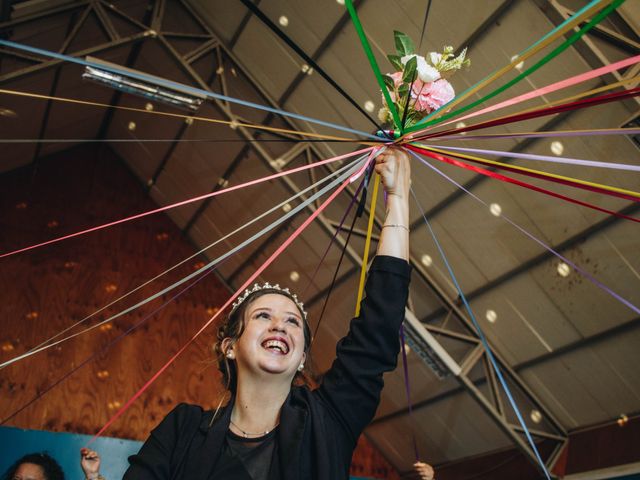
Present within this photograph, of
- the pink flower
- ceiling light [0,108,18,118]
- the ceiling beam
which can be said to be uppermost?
ceiling light [0,108,18,118]

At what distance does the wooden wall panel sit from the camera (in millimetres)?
6758

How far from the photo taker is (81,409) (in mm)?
6762

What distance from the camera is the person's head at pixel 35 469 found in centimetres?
485

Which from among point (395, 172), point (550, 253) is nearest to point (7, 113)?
point (550, 253)

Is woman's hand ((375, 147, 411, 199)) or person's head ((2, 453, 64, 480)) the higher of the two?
person's head ((2, 453, 64, 480))

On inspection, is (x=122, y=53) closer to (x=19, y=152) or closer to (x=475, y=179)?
(x=19, y=152)

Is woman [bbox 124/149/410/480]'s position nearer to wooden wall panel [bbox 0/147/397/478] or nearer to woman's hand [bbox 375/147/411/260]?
woman's hand [bbox 375/147/411/260]

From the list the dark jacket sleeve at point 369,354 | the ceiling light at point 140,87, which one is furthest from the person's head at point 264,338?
the ceiling light at point 140,87

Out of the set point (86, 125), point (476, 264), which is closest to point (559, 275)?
point (476, 264)

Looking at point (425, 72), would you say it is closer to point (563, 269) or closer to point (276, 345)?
point (276, 345)

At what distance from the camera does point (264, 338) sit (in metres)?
1.60

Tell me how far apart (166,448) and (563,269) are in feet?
15.7

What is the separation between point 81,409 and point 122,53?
3.74 m

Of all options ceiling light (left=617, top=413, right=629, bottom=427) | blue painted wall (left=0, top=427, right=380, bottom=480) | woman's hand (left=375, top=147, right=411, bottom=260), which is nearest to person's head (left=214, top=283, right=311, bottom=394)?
woman's hand (left=375, top=147, right=411, bottom=260)
